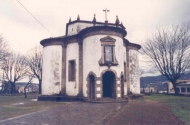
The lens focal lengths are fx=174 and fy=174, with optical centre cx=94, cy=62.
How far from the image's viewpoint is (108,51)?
20.2 metres

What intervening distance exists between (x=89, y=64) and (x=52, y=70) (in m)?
6.35

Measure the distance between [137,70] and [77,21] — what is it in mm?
12072

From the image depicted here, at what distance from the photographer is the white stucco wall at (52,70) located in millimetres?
23641

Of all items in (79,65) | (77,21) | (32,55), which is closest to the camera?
(79,65)

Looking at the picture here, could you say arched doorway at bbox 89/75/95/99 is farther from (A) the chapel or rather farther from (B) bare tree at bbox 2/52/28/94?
(B) bare tree at bbox 2/52/28/94

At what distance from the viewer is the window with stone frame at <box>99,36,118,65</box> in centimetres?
1980

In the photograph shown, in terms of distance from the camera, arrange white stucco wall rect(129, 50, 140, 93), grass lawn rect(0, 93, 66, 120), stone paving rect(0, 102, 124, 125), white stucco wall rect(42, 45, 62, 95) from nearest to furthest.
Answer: stone paving rect(0, 102, 124, 125) < grass lawn rect(0, 93, 66, 120) < white stucco wall rect(42, 45, 62, 95) < white stucco wall rect(129, 50, 140, 93)

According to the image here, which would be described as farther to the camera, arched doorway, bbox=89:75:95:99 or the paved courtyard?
arched doorway, bbox=89:75:95:99

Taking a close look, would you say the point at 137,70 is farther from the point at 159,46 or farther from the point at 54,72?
the point at 54,72

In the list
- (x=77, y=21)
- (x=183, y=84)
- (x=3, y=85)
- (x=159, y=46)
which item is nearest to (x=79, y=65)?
(x=77, y=21)

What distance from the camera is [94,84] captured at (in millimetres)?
19938

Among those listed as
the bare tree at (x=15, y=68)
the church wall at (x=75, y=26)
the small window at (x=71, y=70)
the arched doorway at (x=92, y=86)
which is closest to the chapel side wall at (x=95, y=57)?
the arched doorway at (x=92, y=86)

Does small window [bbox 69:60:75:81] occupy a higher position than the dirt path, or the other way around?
small window [bbox 69:60:75:81]

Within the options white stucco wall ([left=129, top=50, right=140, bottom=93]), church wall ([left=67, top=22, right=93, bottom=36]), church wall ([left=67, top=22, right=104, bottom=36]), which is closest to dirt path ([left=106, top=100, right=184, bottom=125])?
white stucco wall ([left=129, top=50, right=140, bottom=93])
